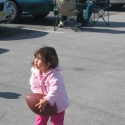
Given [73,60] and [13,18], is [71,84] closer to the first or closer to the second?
[73,60]

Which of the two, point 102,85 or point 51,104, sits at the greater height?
point 51,104

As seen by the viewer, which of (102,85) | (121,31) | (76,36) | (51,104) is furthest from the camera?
(121,31)

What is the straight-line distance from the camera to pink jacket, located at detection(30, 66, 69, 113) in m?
3.85

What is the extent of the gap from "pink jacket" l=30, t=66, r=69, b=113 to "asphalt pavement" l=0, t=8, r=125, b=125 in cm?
125

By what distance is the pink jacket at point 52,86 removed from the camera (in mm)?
3846

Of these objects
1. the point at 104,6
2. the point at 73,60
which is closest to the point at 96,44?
the point at 73,60

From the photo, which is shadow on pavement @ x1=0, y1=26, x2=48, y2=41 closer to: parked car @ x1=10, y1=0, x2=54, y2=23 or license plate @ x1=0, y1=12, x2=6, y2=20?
license plate @ x1=0, y1=12, x2=6, y2=20

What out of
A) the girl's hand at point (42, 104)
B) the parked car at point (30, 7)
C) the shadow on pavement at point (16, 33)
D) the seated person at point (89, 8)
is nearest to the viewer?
the girl's hand at point (42, 104)

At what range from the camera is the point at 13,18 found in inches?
537

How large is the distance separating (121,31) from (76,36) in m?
1.76

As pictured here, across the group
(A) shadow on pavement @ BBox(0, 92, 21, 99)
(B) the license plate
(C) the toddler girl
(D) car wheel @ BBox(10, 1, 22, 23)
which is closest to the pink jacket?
(C) the toddler girl

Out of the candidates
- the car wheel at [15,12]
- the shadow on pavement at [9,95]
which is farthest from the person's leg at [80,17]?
the shadow on pavement at [9,95]

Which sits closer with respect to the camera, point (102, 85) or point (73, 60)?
point (102, 85)

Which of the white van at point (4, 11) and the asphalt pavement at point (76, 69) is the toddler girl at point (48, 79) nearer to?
the asphalt pavement at point (76, 69)
